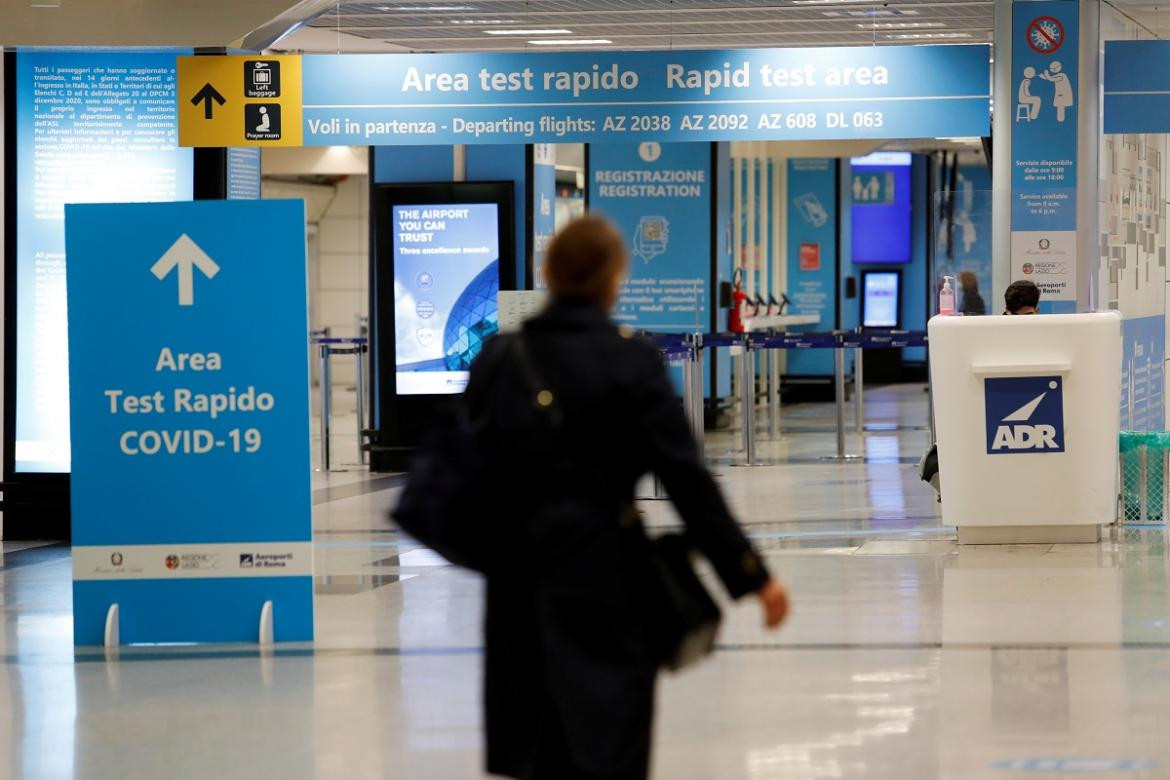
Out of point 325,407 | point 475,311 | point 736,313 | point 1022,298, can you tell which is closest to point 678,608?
point 1022,298

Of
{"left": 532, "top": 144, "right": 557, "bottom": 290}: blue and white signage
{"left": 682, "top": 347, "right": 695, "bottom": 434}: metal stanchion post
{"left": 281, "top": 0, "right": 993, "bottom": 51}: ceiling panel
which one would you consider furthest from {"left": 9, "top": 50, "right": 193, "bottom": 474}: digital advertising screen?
{"left": 682, "top": 347, "right": 695, "bottom": 434}: metal stanchion post

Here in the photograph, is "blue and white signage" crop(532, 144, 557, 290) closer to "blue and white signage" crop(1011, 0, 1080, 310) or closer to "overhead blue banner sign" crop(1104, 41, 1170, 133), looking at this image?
"blue and white signage" crop(1011, 0, 1080, 310)

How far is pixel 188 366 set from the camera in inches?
227

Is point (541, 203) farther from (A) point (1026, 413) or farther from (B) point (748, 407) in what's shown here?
(A) point (1026, 413)

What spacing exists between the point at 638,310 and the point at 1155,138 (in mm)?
5545

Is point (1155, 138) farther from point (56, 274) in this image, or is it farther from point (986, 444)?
point (56, 274)

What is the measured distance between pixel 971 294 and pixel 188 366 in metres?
5.09

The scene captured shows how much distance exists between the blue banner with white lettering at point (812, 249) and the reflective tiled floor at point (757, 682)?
1374 cm

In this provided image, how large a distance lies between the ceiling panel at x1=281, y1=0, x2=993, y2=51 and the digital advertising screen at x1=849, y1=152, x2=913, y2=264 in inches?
396

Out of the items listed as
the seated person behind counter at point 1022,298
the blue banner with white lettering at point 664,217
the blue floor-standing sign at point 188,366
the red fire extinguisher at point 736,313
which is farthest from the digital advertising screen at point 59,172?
the red fire extinguisher at point 736,313

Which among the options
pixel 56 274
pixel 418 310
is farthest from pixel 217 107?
pixel 418 310

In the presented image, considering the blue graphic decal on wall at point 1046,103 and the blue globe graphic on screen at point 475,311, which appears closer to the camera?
the blue graphic decal on wall at point 1046,103

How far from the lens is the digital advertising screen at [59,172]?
8844 millimetres

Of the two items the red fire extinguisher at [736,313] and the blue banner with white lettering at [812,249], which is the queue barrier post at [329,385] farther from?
the blue banner with white lettering at [812,249]
